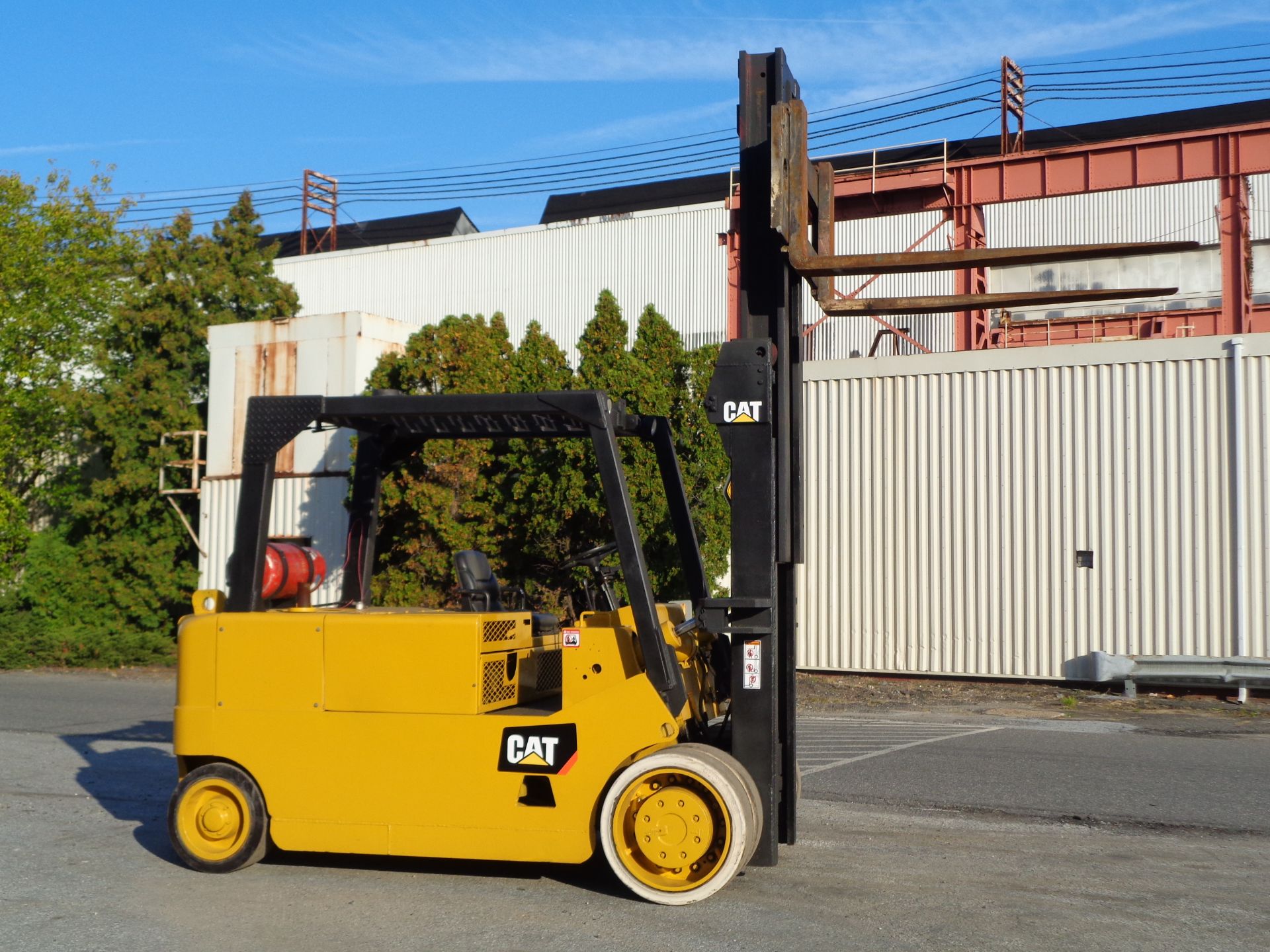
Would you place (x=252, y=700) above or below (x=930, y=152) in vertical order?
below

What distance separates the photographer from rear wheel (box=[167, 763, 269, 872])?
6.34 m

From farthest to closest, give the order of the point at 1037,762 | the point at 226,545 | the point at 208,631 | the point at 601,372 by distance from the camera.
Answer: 1. the point at 226,545
2. the point at 601,372
3. the point at 1037,762
4. the point at 208,631

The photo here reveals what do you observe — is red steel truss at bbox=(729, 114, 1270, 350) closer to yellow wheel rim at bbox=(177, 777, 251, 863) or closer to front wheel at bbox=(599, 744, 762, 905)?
front wheel at bbox=(599, 744, 762, 905)

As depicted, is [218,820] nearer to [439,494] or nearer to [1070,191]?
[439,494]

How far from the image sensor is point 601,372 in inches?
768

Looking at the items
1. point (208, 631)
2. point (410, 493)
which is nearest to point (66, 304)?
point (410, 493)

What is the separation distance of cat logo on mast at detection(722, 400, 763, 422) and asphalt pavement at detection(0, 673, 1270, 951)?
7.71ft

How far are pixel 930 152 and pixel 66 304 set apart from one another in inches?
993

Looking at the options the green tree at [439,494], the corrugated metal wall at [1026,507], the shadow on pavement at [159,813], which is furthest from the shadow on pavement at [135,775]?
the corrugated metal wall at [1026,507]

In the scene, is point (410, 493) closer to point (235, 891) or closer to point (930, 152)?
point (235, 891)

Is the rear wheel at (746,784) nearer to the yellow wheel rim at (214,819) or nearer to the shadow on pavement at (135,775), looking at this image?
the yellow wheel rim at (214,819)

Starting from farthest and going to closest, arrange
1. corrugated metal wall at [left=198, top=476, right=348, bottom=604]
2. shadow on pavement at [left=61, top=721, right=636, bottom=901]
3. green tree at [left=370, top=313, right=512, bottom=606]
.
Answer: corrugated metal wall at [left=198, top=476, right=348, bottom=604] < green tree at [left=370, top=313, right=512, bottom=606] < shadow on pavement at [left=61, top=721, right=636, bottom=901]

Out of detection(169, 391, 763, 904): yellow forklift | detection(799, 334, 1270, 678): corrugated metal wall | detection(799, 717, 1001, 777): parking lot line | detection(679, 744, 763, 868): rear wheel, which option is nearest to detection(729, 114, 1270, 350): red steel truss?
detection(799, 334, 1270, 678): corrugated metal wall

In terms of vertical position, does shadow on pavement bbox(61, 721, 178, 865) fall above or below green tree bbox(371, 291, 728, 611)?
below
